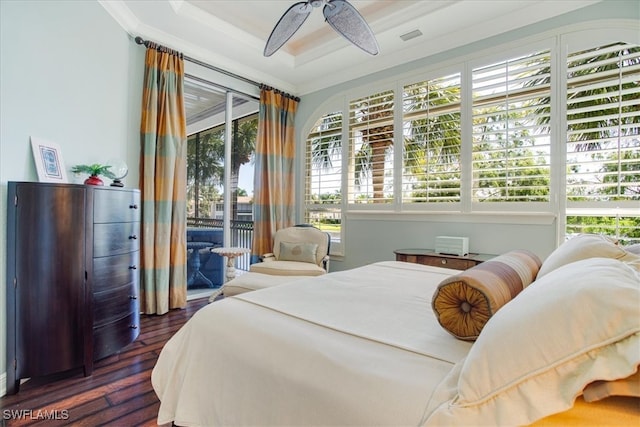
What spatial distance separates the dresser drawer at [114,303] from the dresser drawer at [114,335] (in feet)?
0.13

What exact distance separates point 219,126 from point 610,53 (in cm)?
389

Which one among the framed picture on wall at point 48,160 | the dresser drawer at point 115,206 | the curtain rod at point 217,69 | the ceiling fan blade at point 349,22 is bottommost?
the dresser drawer at point 115,206

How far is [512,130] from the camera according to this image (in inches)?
112

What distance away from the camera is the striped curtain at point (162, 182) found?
314cm

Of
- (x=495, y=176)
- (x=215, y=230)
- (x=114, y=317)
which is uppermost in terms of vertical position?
(x=495, y=176)

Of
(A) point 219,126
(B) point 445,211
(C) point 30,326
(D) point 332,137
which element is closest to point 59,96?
(C) point 30,326

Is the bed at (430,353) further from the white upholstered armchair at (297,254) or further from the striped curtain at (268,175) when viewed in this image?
the striped curtain at (268,175)

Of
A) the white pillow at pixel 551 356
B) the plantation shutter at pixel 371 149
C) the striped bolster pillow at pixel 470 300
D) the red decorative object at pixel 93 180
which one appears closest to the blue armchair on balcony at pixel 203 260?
the red decorative object at pixel 93 180

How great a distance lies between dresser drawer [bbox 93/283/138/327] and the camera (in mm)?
2156

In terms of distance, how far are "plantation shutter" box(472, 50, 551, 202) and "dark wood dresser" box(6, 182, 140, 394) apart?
3.15m

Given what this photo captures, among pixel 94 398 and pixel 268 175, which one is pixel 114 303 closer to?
pixel 94 398

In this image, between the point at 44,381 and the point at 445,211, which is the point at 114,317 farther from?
the point at 445,211

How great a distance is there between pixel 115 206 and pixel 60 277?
1.82 feet

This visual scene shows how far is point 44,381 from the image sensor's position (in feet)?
6.58
